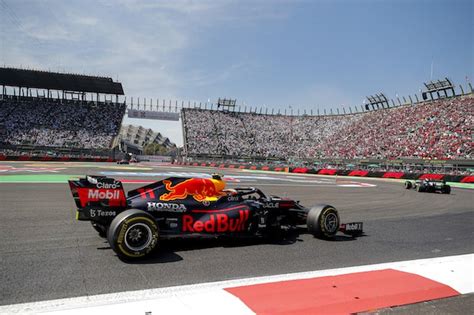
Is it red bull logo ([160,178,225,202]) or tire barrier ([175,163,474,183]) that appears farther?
tire barrier ([175,163,474,183])

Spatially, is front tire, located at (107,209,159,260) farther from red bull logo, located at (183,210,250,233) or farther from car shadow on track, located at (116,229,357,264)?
red bull logo, located at (183,210,250,233)

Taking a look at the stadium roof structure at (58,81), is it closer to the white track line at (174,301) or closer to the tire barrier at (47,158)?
the tire barrier at (47,158)

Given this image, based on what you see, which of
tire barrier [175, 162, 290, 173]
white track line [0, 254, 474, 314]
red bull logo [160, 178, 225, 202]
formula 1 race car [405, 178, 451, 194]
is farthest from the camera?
tire barrier [175, 162, 290, 173]

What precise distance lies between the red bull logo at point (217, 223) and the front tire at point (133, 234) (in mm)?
700

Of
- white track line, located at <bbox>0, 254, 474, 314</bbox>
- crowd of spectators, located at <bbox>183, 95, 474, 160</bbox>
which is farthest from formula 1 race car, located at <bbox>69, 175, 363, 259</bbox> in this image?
crowd of spectators, located at <bbox>183, 95, 474, 160</bbox>

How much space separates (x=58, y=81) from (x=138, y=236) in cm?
6774

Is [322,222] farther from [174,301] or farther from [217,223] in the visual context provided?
[174,301]

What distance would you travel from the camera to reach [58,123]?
200 feet

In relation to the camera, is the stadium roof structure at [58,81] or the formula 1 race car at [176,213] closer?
the formula 1 race car at [176,213]

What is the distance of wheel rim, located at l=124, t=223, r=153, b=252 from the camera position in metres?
5.17

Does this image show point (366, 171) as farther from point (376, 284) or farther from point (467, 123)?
point (376, 284)

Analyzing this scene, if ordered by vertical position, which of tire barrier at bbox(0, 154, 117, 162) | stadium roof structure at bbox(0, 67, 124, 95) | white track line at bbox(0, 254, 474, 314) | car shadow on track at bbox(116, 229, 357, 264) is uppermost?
stadium roof structure at bbox(0, 67, 124, 95)

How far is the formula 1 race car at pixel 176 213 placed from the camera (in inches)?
206

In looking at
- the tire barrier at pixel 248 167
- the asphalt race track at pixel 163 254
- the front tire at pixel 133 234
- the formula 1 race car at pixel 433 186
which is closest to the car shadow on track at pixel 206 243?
the asphalt race track at pixel 163 254
